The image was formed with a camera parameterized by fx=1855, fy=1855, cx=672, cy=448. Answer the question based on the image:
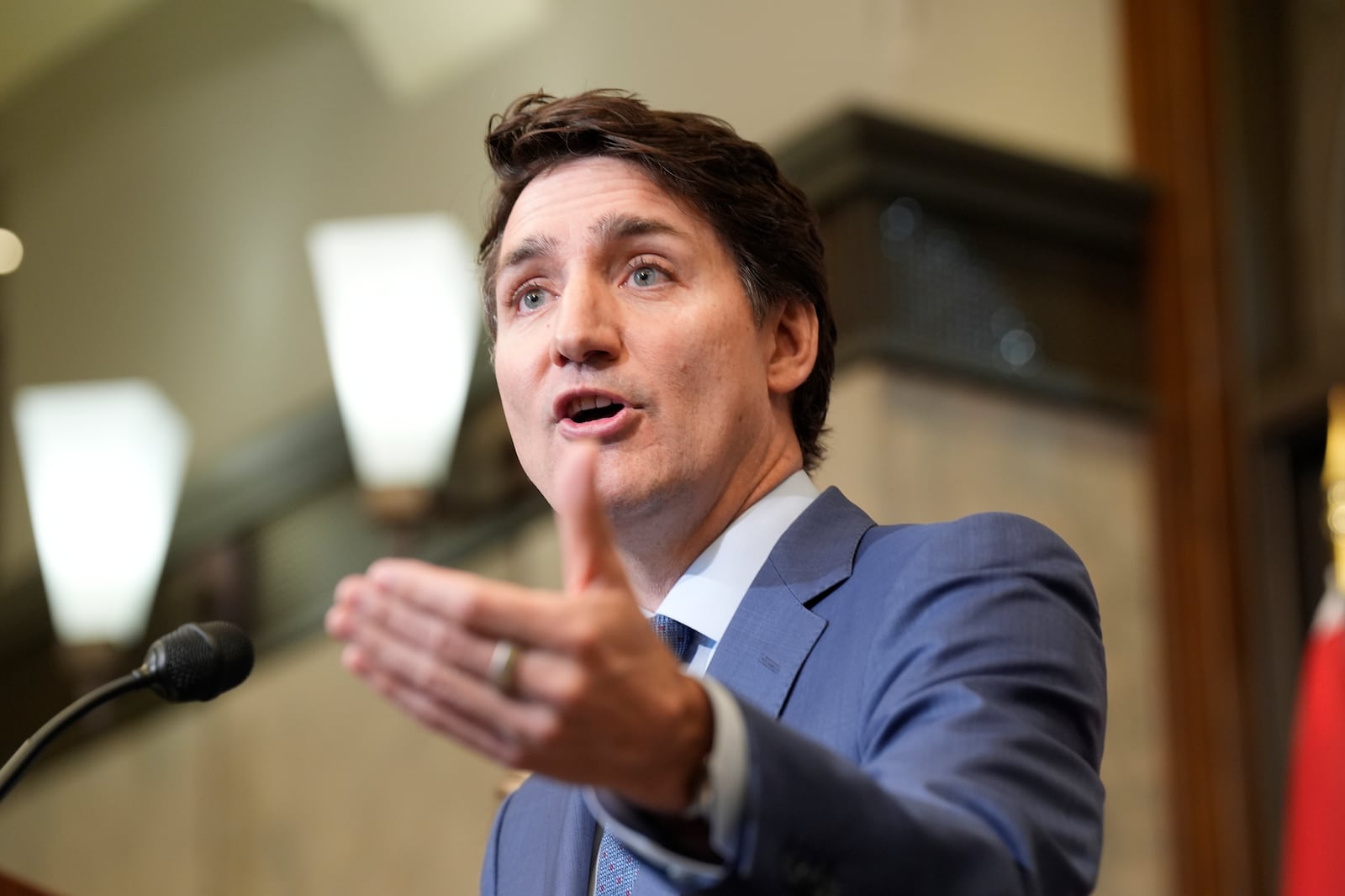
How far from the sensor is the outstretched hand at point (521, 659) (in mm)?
1126

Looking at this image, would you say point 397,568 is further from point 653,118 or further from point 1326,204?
point 1326,204

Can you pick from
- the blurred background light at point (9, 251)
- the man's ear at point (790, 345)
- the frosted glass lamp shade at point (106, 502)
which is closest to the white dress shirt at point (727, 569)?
the man's ear at point (790, 345)

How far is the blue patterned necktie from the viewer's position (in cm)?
181

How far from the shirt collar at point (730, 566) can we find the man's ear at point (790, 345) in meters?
0.19

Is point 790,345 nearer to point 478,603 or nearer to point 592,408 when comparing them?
point 592,408

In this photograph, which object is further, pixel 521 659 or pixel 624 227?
pixel 624 227

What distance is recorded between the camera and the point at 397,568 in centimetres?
113

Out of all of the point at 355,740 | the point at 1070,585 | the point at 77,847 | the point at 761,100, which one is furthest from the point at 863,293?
the point at 77,847

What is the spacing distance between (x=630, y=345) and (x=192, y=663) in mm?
612

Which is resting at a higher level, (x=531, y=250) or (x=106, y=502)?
(x=531, y=250)

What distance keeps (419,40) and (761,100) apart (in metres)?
1.64

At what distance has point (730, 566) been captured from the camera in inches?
78.0

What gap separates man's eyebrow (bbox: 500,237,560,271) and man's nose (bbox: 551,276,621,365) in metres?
0.09

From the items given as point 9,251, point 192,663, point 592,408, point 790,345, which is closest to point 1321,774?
point 790,345
